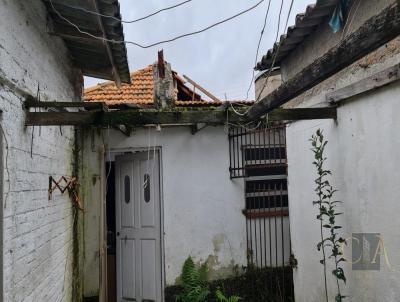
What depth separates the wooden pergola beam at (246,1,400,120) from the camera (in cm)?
143

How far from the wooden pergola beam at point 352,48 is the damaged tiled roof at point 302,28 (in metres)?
0.73

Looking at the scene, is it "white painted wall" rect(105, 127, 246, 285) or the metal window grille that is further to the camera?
the metal window grille

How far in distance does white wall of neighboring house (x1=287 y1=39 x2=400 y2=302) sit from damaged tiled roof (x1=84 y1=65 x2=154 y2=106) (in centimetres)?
323

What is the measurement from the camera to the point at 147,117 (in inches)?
130

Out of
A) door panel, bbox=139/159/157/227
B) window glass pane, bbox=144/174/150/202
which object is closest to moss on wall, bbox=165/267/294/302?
door panel, bbox=139/159/157/227

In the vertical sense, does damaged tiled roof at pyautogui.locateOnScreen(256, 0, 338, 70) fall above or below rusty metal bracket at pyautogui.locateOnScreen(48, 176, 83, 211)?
above

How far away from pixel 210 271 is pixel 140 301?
1266mm

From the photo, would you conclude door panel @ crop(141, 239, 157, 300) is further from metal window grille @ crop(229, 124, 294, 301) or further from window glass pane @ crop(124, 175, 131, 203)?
metal window grille @ crop(229, 124, 294, 301)

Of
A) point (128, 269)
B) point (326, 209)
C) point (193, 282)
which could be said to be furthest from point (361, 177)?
point (128, 269)

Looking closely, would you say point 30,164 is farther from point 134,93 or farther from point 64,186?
point 134,93

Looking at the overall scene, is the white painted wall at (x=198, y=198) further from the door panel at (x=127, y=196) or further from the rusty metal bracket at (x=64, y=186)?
the rusty metal bracket at (x=64, y=186)

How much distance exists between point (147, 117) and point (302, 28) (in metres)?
1.96

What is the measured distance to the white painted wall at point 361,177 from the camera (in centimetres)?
291

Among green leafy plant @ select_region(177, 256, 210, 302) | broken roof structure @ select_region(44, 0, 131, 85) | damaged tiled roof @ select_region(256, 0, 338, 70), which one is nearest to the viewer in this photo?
broken roof structure @ select_region(44, 0, 131, 85)
